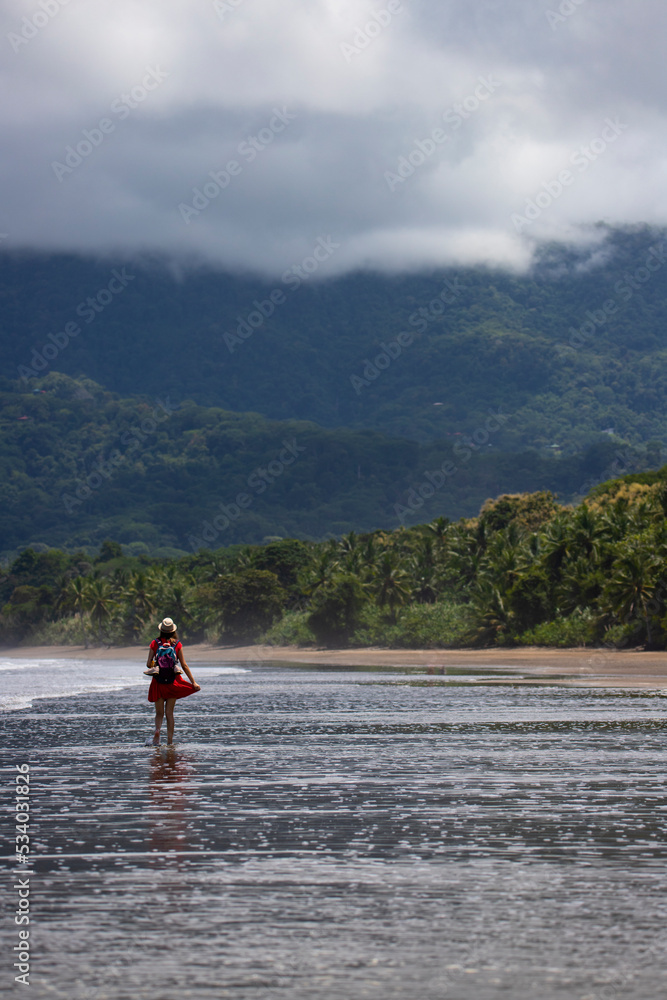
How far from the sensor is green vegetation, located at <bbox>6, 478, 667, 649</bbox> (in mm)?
75375

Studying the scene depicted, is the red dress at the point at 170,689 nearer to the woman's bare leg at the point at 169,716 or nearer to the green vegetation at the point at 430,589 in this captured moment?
the woman's bare leg at the point at 169,716

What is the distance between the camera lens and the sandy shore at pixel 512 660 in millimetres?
51656

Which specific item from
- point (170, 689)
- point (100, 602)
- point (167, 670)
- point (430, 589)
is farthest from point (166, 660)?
point (100, 602)

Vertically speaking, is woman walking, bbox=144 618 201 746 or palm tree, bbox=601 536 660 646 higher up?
palm tree, bbox=601 536 660 646

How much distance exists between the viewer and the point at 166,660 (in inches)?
773

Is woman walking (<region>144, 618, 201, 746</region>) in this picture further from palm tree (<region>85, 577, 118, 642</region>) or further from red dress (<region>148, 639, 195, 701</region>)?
palm tree (<region>85, 577, 118, 642</region>)

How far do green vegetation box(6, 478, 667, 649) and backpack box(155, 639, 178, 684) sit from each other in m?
51.3

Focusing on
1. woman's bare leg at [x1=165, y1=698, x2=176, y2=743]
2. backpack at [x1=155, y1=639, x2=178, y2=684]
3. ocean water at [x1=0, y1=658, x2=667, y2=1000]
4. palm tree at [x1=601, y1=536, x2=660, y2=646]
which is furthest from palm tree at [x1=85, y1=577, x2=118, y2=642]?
backpack at [x1=155, y1=639, x2=178, y2=684]

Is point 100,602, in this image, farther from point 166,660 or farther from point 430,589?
Result: point 166,660

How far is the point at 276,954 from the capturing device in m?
7.35

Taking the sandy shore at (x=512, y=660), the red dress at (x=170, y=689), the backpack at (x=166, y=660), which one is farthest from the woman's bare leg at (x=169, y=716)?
the sandy shore at (x=512, y=660)

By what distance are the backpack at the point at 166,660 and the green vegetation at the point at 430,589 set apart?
51.3 m

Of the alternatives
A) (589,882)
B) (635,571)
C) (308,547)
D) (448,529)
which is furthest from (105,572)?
(589,882)

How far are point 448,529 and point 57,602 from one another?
69.6 m
